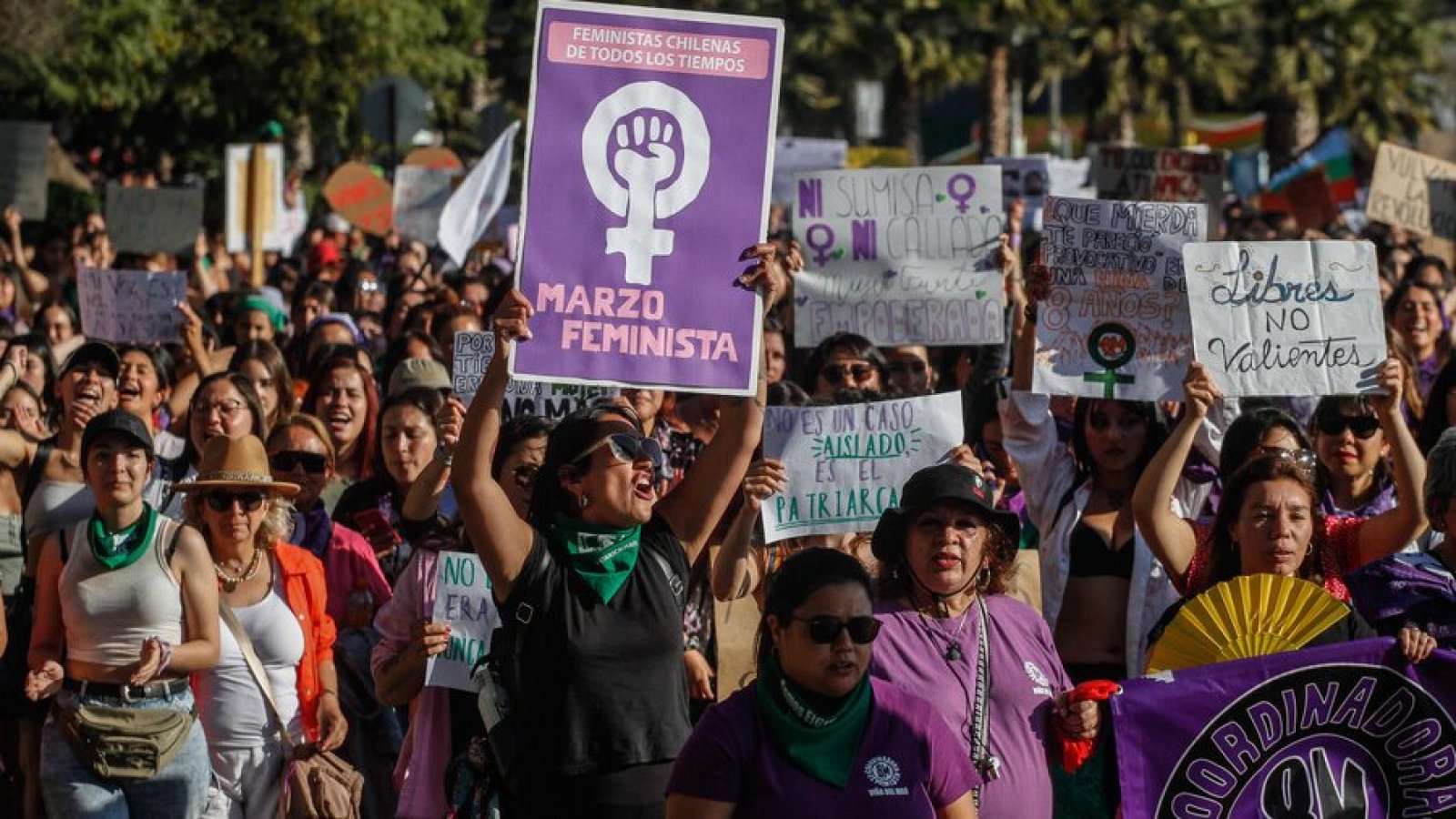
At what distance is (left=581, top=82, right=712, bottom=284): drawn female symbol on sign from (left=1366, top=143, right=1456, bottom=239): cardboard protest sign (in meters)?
9.78

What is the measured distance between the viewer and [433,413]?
736cm

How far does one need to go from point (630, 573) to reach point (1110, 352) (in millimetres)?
2651

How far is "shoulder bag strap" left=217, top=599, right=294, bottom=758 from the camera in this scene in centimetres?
635

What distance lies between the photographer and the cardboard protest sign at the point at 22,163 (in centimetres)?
1650

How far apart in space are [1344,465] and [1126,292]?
842 millimetres

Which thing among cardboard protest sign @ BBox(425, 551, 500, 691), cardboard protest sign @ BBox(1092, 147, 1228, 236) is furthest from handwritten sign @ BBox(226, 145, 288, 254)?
cardboard protest sign @ BBox(425, 551, 500, 691)

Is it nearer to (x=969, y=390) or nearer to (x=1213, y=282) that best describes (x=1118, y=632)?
(x=1213, y=282)

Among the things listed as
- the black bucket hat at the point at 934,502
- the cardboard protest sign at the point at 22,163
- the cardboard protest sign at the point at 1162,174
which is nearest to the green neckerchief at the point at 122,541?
the black bucket hat at the point at 934,502

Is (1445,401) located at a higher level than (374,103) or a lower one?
lower

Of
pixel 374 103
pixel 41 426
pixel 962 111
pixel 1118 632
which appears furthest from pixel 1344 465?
pixel 962 111

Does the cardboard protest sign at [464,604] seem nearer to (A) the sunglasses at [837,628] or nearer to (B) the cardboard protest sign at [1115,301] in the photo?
(B) the cardboard protest sign at [1115,301]

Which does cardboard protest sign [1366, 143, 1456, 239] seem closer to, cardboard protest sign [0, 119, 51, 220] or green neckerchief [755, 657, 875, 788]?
cardboard protest sign [0, 119, 51, 220]

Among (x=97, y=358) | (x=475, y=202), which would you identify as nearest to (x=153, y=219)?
(x=475, y=202)

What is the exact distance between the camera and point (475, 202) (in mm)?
13617
